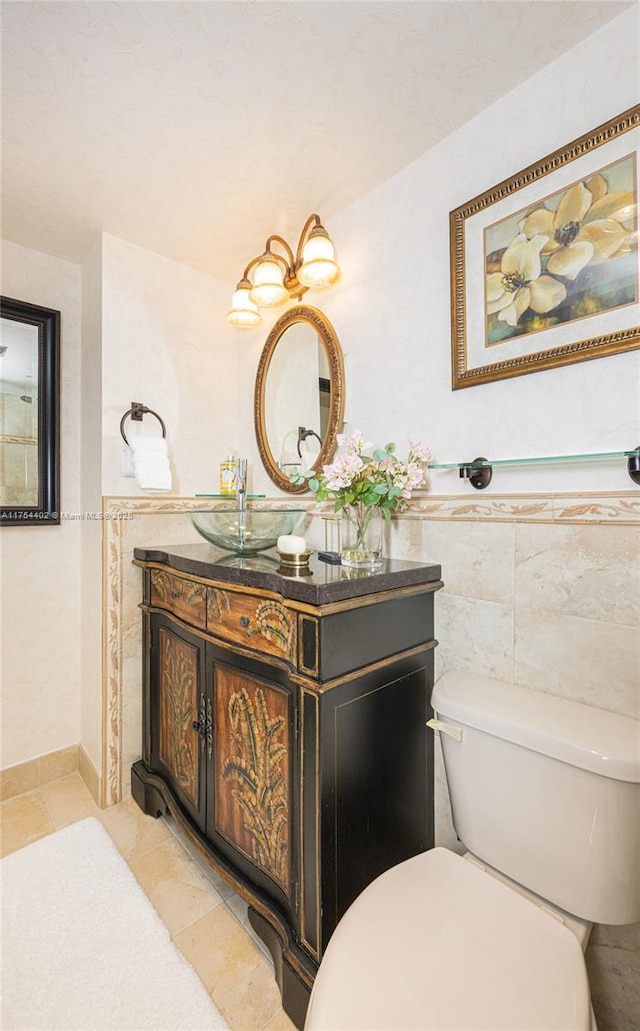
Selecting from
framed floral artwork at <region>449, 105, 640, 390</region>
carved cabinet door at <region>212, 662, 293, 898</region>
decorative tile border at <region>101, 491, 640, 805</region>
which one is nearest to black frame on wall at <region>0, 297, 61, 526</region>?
decorative tile border at <region>101, 491, 640, 805</region>

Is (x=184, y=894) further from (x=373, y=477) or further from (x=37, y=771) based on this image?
(x=373, y=477)

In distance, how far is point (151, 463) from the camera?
1.76 m

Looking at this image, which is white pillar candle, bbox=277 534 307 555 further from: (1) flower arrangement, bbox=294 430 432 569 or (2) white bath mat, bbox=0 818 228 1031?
(2) white bath mat, bbox=0 818 228 1031

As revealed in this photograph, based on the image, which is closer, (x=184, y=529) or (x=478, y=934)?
(x=478, y=934)

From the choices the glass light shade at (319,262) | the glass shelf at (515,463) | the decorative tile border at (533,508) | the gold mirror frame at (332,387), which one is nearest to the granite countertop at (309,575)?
the decorative tile border at (533,508)

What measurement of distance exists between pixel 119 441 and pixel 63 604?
2.60 feet

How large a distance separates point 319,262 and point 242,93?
465mm

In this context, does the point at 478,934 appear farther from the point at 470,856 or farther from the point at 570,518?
the point at 570,518

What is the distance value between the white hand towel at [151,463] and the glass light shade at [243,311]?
1.97 feet

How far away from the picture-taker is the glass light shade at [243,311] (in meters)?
1.80

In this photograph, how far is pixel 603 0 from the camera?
0.92m

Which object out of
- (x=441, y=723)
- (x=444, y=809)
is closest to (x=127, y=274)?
(x=441, y=723)

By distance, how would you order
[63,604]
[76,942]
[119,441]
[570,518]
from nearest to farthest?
[570,518], [76,942], [119,441], [63,604]

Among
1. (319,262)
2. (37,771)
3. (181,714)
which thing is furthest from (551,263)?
(37,771)
